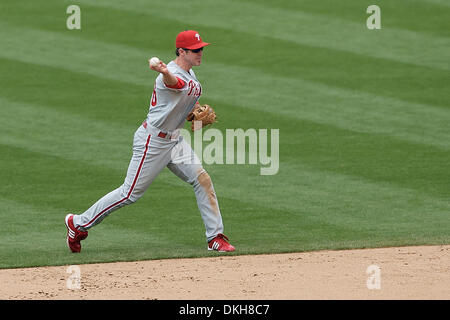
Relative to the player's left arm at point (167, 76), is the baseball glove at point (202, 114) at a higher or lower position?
lower

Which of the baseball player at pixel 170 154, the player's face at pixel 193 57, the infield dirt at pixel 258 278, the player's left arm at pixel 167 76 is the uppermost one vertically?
the player's face at pixel 193 57

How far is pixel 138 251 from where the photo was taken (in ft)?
24.6

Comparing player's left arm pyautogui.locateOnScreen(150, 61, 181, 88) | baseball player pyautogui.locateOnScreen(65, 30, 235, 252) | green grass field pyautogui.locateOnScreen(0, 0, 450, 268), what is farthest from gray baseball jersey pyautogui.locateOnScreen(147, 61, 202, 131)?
green grass field pyautogui.locateOnScreen(0, 0, 450, 268)

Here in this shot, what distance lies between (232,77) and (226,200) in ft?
12.7

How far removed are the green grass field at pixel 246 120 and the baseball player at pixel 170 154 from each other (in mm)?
260

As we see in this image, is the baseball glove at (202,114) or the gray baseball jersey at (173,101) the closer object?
the gray baseball jersey at (173,101)

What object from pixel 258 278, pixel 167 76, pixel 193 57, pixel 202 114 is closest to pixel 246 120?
pixel 202 114

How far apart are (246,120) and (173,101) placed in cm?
433

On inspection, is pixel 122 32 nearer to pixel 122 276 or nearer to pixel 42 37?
pixel 42 37

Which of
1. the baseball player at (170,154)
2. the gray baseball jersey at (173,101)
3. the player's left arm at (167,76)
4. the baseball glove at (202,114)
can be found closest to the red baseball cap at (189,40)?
the baseball player at (170,154)

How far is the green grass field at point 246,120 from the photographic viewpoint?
8203 mm

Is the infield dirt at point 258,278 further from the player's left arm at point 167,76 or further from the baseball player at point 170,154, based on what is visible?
the player's left arm at point 167,76

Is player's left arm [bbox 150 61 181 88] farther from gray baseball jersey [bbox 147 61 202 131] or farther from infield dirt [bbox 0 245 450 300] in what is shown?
infield dirt [bbox 0 245 450 300]

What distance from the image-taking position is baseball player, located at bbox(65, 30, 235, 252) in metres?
7.25
